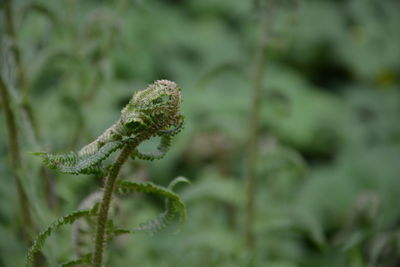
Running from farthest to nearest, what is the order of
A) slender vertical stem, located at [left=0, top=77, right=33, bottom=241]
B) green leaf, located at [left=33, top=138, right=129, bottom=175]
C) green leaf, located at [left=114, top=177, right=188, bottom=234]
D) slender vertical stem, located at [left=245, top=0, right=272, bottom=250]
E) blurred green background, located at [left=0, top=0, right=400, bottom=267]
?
slender vertical stem, located at [left=245, top=0, right=272, bottom=250], blurred green background, located at [left=0, top=0, right=400, bottom=267], slender vertical stem, located at [left=0, top=77, right=33, bottom=241], green leaf, located at [left=114, top=177, right=188, bottom=234], green leaf, located at [left=33, top=138, right=129, bottom=175]

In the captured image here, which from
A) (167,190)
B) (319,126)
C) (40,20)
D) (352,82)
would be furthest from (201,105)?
(167,190)

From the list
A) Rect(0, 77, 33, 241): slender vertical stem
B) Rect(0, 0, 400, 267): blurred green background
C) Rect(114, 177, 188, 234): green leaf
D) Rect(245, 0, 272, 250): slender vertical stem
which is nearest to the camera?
Rect(114, 177, 188, 234): green leaf

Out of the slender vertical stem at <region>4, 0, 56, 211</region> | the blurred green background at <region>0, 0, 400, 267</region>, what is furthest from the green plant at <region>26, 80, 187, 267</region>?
the slender vertical stem at <region>4, 0, 56, 211</region>

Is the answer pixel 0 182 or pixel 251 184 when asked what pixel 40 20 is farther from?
pixel 251 184

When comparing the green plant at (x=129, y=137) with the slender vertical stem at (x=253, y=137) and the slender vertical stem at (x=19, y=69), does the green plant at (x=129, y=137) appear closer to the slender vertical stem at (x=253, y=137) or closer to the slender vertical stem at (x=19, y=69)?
the slender vertical stem at (x=19, y=69)

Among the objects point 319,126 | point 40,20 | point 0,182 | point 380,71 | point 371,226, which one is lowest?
point 371,226

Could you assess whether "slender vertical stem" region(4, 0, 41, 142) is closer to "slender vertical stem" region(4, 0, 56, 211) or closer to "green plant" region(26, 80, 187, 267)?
"slender vertical stem" region(4, 0, 56, 211)
